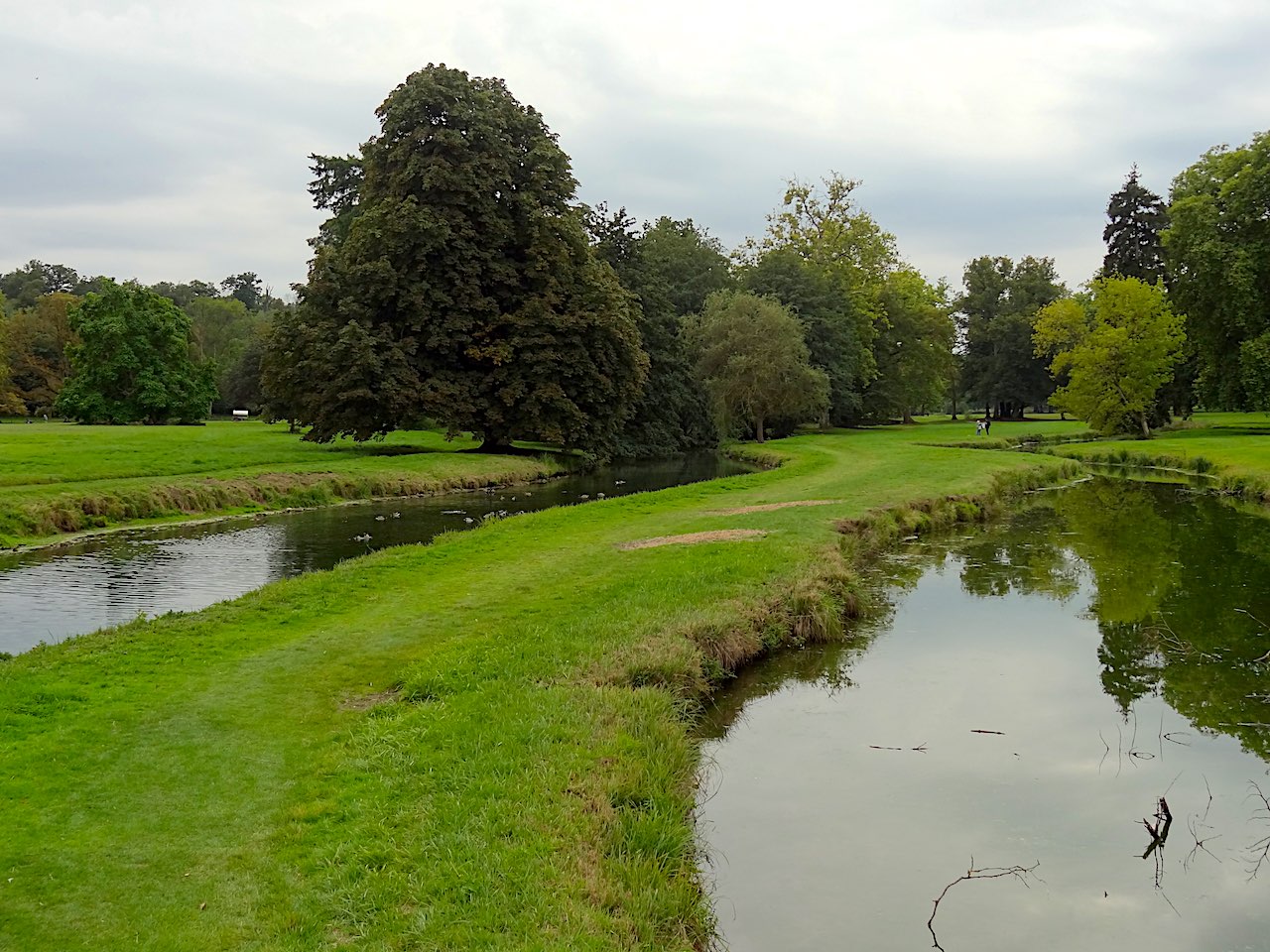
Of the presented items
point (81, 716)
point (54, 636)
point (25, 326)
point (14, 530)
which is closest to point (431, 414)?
point (14, 530)

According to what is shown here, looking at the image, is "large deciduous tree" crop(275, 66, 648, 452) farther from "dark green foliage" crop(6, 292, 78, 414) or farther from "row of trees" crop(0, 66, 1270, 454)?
"dark green foliage" crop(6, 292, 78, 414)

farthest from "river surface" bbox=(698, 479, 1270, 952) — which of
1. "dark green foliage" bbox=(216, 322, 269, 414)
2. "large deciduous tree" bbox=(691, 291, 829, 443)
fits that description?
"dark green foliage" bbox=(216, 322, 269, 414)

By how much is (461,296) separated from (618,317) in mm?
7355

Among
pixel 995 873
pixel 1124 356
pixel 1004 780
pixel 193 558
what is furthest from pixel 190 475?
pixel 1124 356

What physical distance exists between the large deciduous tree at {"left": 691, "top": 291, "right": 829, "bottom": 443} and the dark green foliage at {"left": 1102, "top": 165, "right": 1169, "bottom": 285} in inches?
1096

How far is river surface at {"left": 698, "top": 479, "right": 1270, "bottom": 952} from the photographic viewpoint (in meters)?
7.59

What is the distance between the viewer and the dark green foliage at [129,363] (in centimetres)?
6788

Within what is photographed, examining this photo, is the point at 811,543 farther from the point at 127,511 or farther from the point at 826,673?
the point at 127,511

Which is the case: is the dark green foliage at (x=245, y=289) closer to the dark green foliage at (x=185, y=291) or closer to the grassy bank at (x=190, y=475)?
the dark green foliage at (x=185, y=291)

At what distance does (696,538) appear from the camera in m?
21.2

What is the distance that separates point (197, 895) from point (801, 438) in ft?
205

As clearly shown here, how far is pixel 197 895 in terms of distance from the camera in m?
6.20

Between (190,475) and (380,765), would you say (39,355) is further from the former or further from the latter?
(380,765)

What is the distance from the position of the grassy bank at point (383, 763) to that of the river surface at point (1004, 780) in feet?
2.55
